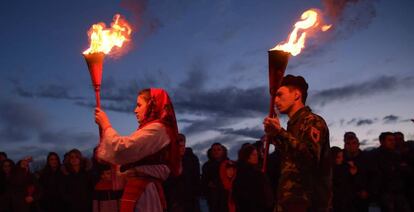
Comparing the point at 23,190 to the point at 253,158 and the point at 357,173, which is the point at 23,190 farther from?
the point at 357,173

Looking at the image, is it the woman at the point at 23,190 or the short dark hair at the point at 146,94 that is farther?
the woman at the point at 23,190

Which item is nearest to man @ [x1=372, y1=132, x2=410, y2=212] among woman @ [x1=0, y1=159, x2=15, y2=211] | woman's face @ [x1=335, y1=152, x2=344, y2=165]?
woman's face @ [x1=335, y1=152, x2=344, y2=165]

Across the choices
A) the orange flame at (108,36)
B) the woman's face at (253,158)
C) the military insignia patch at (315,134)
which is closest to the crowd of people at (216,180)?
the woman's face at (253,158)

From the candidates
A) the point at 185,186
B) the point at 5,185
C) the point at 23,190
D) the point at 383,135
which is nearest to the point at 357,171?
the point at 383,135

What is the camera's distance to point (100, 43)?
5699 mm

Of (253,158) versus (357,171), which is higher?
(253,158)

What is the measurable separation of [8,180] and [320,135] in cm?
796

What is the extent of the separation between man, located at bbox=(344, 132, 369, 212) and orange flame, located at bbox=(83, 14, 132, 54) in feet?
19.2

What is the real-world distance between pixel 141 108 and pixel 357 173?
6063 millimetres

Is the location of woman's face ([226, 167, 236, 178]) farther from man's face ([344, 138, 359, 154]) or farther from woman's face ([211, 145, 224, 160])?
man's face ([344, 138, 359, 154])

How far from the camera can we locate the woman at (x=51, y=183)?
10.2 m

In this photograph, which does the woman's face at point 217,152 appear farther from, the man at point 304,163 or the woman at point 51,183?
the man at point 304,163

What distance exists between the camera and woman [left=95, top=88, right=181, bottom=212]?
4.92 meters

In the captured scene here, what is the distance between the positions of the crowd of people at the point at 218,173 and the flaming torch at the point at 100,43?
389 millimetres
